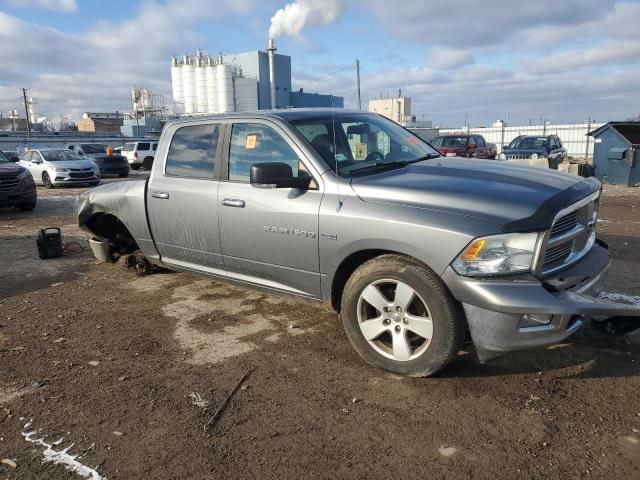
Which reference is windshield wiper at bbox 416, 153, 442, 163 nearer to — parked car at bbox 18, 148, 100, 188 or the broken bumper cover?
the broken bumper cover

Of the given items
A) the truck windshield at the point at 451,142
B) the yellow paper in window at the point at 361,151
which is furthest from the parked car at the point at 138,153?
the yellow paper in window at the point at 361,151

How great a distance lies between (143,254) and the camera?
18.6 feet

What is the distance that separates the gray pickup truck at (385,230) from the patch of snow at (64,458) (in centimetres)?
181

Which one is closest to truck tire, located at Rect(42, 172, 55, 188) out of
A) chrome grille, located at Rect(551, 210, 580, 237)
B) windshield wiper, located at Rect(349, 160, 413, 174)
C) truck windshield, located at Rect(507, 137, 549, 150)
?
windshield wiper, located at Rect(349, 160, 413, 174)

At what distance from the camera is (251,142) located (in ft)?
14.1

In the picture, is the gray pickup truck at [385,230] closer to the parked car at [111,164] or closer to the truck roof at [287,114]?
the truck roof at [287,114]

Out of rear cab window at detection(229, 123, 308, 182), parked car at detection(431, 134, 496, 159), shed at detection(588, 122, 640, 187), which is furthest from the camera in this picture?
parked car at detection(431, 134, 496, 159)

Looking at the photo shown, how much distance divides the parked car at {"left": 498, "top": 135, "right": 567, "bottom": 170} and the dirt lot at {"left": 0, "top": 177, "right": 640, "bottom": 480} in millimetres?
15842

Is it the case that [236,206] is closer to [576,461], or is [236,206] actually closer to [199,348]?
[199,348]

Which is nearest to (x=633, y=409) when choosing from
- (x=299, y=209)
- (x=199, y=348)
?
(x=299, y=209)

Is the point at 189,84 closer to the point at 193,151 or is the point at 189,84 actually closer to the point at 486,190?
the point at 193,151

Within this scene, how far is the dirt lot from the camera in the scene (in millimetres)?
2615

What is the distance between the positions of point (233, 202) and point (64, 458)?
2237 millimetres

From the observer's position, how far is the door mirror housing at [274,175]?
3.62m
